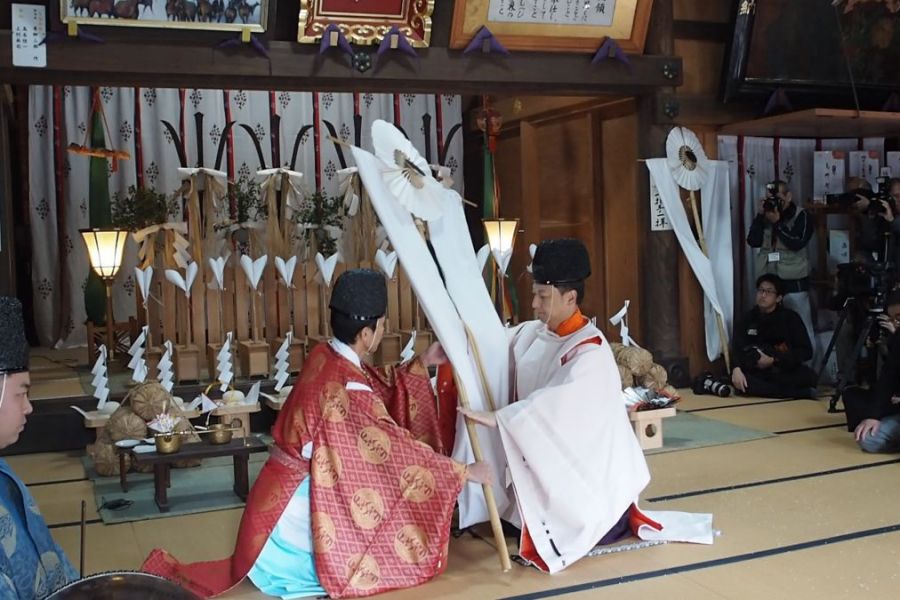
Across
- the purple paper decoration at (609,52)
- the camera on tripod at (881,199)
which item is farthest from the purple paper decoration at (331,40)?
the camera on tripod at (881,199)

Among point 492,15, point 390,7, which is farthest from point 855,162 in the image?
point 390,7

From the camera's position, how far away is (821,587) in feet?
11.0

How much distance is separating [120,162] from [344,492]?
7.04 m

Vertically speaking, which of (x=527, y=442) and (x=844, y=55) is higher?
(x=844, y=55)

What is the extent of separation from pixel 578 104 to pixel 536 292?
4.96 m

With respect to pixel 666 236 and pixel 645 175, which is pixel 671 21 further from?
pixel 666 236

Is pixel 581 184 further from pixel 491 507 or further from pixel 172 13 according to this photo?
pixel 491 507

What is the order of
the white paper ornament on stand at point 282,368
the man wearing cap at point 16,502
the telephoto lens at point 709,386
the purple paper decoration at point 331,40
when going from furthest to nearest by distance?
the telephoto lens at point 709,386 → the white paper ornament on stand at point 282,368 → the purple paper decoration at point 331,40 → the man wearing cap at point 16,502

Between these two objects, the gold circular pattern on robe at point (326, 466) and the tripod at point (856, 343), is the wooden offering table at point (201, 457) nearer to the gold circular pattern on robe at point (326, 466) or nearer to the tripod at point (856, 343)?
the gold circular pattern on robe at point (326, 466)

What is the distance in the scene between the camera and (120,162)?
952 cm

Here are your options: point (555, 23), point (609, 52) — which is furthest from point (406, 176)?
point (609, 52)

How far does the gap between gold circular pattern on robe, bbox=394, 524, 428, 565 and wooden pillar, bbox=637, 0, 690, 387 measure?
174 inches

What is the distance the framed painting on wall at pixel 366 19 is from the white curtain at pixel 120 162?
2.92m

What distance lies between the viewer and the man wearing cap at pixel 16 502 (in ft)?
6.57
